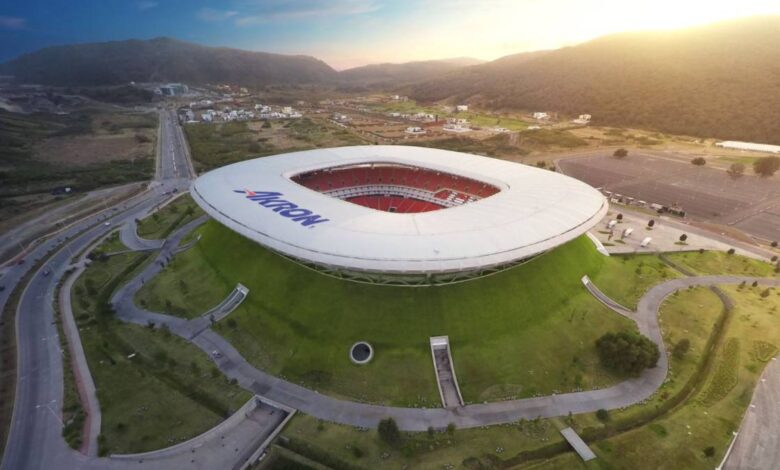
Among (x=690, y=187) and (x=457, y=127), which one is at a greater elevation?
(x=457, y=127)

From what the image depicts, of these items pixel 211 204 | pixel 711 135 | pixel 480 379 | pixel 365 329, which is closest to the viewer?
pixel 480 379

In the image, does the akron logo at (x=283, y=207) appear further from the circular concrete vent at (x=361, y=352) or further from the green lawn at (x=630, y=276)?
the green lawn at (x=630, y=276)

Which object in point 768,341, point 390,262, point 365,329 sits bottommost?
point 768,341

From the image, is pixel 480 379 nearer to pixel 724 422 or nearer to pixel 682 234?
pixel 724 422

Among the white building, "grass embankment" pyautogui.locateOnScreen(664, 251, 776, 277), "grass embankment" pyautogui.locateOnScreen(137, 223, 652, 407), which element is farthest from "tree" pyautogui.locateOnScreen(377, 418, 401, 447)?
the white building

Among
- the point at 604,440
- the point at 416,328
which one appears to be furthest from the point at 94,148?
the point at 604,440

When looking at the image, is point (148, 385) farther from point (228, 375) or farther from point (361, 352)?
point (361, 352)

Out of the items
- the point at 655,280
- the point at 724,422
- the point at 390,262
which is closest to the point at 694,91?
the point at 655,280
